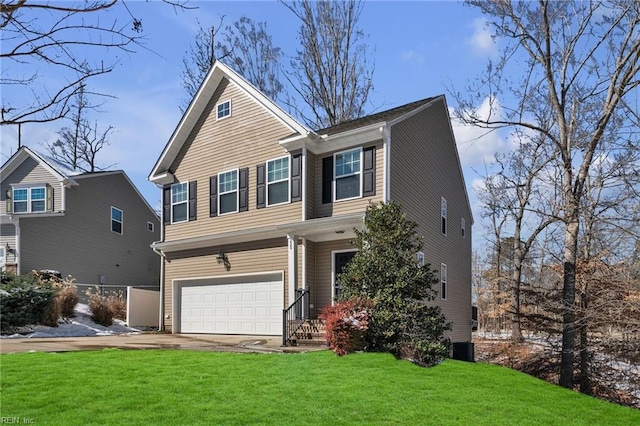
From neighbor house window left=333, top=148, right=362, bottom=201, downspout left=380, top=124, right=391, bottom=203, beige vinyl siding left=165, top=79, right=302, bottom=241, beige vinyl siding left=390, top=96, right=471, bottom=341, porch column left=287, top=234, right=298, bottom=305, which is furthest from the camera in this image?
beige vinyl siding left=165, top=79, right=302, bottom=241

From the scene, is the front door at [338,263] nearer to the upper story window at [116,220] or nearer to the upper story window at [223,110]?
the upper story window at [223,110]

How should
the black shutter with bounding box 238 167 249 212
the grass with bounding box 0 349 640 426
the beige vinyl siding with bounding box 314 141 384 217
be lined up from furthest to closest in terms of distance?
the black shutter with bounding box 238 167 249 212 < the beige vinyl siding with bounding box 314 141 384 217 < the grass with bounding box 0 349 640 426

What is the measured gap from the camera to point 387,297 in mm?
10891

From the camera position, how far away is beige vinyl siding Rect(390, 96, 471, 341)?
49.3 ft

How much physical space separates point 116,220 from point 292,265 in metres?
15.5

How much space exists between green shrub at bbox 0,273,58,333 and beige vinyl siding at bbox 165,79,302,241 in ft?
14.3

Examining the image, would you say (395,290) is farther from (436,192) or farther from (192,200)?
(192,200)

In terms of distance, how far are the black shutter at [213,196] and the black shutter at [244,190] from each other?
1.16 m

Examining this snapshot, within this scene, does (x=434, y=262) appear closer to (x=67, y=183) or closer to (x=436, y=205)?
(x=436, y=205)

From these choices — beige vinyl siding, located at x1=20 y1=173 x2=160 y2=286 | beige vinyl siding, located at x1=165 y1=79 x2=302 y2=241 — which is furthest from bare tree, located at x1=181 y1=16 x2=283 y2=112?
beige vinyl siding, located at x1=165 y1=79 x2=302 y2=241

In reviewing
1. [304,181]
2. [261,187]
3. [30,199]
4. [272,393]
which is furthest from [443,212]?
[30,199]

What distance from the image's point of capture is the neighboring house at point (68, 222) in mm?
21922

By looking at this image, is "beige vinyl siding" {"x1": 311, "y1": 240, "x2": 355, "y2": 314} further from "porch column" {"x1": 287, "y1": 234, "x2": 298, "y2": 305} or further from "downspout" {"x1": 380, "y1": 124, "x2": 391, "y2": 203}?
"downspout" {"x1": 380, "y1": 124, "x2": 391, "y2": 203}

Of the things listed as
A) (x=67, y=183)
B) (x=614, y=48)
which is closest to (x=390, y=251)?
(x=614, y=48)
